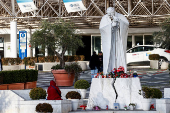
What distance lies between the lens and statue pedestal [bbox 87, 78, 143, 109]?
9.18 meters

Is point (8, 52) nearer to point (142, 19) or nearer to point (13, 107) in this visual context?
point (142, 19)

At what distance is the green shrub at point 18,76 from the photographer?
12190 millimetres

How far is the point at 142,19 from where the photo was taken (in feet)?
104

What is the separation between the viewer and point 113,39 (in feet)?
33.6

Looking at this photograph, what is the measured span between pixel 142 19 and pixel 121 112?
78.8ft

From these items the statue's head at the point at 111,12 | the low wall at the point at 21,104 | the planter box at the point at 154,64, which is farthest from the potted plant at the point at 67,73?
the planter box at the point at 154,64

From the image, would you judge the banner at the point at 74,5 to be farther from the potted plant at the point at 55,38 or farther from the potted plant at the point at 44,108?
the potted plant at the point at 44,108

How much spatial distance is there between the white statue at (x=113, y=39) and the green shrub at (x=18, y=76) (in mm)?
3924

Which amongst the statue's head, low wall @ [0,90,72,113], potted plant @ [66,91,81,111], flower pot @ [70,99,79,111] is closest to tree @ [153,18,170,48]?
the statue's head

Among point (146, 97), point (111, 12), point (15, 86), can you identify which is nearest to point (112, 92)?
point (146, 97)

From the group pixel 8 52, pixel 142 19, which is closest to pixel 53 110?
pixel 142 19

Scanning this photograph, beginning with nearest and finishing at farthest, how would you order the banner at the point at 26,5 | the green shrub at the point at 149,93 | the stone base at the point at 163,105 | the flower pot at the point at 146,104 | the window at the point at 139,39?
the stone base at the point at 163,105
the flower pot at the point at 146,104
the green shrub at the point at 149,93
the banner at the point at 26,5
the window at the point at 139,39

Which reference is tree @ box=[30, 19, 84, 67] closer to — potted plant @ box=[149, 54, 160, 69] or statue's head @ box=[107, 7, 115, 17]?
statue's head @ box=[107, 7, 115, 17]

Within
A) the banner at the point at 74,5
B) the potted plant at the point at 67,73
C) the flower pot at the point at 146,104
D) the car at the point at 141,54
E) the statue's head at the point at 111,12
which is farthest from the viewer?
the car at the point at 141,54
